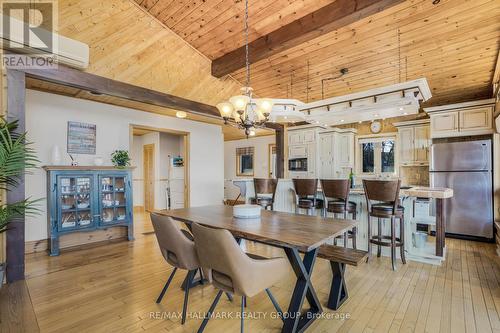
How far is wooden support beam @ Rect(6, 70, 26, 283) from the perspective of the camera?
106 inches

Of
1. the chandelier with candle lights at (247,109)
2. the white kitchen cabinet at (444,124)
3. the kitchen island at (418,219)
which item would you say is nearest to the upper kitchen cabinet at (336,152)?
the white kitchen cabinet at (444,124)

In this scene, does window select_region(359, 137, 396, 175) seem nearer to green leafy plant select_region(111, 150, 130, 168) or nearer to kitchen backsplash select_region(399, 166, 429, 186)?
kitchen backsplash select_region(399, 166, 429, 186)

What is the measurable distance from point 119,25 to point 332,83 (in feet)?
12.5

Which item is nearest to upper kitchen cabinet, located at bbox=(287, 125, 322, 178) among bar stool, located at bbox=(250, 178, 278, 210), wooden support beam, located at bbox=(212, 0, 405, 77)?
bar stool, located at bbox=(250, 178, 278, 210)

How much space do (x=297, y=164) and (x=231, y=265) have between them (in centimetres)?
521

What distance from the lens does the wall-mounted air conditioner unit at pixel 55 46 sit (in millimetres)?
2574

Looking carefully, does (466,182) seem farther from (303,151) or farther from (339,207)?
(303,151)

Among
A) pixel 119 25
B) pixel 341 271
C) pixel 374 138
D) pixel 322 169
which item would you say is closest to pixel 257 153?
pixel 322 169

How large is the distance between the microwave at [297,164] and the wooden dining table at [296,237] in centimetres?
411

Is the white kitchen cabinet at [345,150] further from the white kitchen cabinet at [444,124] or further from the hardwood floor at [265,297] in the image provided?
the hardwood floor at [265,297]

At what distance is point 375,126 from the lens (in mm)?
6031

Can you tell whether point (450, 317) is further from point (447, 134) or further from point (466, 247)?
point (447, 134)

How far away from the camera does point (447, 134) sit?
4.54 m
